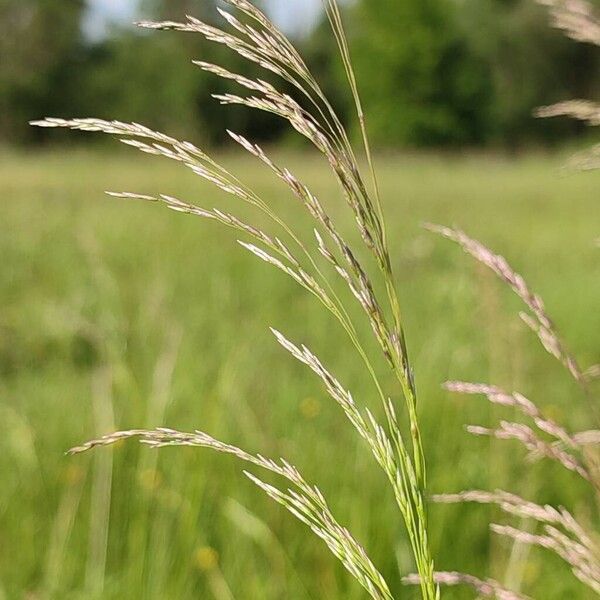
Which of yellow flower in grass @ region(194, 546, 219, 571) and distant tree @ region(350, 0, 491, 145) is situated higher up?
yellow flower in grass @ region(194, 546, 219, 571)

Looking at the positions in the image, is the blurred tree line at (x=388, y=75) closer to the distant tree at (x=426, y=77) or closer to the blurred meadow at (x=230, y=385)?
the distant tree at (x=426, y=77)

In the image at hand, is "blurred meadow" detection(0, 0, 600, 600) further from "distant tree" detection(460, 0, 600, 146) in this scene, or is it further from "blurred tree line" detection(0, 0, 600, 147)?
"distant tree" detection(460, 0, 600, 146)

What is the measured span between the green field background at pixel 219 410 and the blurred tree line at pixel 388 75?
26.3m

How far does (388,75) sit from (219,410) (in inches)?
1259

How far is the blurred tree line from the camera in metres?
31.3

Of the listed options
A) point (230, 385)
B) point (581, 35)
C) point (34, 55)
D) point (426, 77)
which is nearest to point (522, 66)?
point (426, 77)

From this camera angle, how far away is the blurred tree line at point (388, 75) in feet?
103

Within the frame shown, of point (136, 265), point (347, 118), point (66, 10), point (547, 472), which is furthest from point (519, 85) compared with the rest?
point (547, 472)

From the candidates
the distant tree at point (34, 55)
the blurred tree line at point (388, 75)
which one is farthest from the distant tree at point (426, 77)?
the distant tree at point (34, 55)

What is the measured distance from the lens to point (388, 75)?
32.2 meters

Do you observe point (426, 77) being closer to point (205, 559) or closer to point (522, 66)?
point (522, 66)

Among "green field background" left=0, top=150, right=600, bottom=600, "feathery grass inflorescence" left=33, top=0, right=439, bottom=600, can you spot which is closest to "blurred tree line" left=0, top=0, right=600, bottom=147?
"green field background" left=0, top=150, right=600, bottom=600

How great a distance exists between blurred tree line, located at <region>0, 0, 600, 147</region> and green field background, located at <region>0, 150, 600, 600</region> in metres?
26.3

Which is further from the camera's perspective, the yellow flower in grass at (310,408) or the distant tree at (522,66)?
the distant tree at (522,66)
